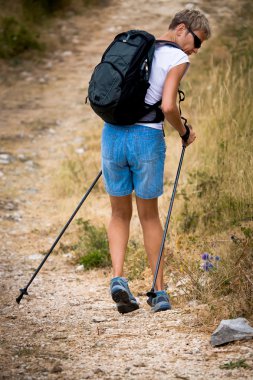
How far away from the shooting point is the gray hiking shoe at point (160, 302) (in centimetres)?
451

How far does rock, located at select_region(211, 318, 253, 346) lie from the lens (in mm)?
3846

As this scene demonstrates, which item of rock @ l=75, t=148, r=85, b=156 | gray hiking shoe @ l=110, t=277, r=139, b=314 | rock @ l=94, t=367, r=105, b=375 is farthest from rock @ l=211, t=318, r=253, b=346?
rock @ l=75, t=148, r=85, b=156

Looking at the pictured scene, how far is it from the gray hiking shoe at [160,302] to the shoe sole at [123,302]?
10 centimetres

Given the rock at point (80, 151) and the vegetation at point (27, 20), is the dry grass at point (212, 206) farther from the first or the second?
the vegetation at point (27, 20)

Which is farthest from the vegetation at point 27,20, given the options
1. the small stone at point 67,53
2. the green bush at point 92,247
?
the green bush at point 92,247

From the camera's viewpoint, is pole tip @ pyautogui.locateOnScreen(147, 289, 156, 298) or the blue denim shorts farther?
pole tip @ pyautogui.locateOnScreen(147, 289, 156, 298)

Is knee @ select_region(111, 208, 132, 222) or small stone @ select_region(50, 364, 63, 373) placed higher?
knee @ select_region(111, 208, 132, 222)

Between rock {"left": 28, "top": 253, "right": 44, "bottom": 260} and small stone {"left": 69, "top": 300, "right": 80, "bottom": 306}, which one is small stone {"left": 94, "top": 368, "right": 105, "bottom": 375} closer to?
small stone {"left": 69, "top": 300, "right": 80, "bottom": 306}

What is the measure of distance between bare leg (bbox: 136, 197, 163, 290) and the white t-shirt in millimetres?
559

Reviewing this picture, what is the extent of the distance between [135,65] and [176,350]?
156 cm

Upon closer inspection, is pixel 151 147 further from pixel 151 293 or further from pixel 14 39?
pixel 14 39

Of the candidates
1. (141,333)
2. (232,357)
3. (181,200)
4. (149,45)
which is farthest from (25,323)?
(181,200)

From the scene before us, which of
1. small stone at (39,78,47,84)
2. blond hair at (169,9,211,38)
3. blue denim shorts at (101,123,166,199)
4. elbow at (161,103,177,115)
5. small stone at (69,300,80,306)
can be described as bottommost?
small stone at (39,78,47,84)

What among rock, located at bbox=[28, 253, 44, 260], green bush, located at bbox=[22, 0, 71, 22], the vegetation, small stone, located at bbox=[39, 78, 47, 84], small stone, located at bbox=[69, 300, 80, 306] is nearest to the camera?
small stone, located at bbox=[69, 300, 80, 306]
